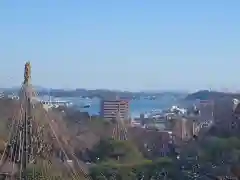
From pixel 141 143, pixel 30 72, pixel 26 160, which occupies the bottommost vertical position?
pixel 141 143

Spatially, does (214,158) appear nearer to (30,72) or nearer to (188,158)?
(188,158)

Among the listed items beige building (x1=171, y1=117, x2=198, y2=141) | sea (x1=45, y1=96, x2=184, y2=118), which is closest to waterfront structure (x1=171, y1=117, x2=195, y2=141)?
beige building (x1=171, y1=117, x2=198, y2=141)

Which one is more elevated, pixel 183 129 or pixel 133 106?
pixel 183 129

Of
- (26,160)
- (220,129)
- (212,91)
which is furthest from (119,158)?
(212,91)

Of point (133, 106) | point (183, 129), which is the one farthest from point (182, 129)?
point (133, 106)

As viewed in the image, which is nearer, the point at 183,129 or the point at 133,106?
the point at 183,129

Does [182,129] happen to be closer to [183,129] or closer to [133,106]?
[183,129]

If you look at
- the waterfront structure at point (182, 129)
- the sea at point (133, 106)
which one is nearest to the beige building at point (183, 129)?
the waterfront structure at point (182, 129)

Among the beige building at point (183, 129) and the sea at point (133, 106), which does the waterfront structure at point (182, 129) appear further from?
the sea at point (133, 106)

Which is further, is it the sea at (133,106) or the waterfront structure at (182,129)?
the sea at (133,106)

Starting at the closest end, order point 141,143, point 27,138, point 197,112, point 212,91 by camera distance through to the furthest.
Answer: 1. point 27,138
2. point 141,143
3. point 197,112
4. point 212,91

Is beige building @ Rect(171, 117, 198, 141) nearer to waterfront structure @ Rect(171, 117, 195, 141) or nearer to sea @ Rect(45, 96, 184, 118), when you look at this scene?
waterfront structure @ Rect(171, 117, 195, 141)
